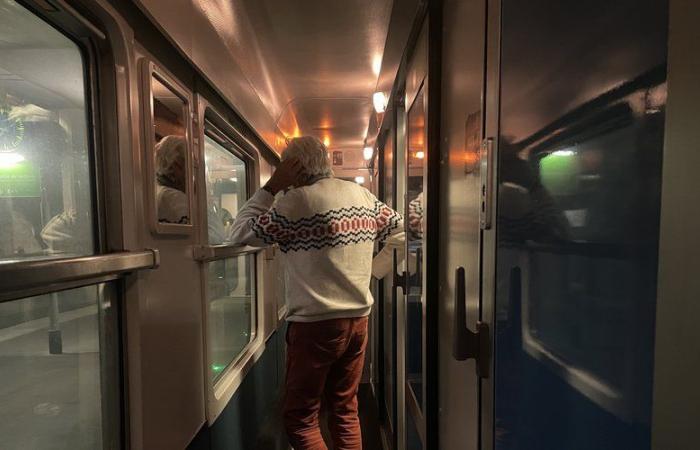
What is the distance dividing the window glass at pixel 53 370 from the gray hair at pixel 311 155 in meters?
1.02

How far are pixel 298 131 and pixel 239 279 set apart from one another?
6.29 feet

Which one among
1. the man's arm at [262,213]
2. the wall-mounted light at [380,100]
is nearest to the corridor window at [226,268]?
the man's arm at [262,213]

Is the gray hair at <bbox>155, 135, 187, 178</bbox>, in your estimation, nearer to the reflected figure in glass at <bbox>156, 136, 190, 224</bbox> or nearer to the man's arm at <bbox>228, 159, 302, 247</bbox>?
the reflected figure in glass at <bbox>156, 136, 190, 224</bbox>

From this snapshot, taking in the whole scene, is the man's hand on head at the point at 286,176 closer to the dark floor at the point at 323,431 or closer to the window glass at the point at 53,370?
the window glass at the point at 53,370

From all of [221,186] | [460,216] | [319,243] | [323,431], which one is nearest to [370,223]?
[319,243]

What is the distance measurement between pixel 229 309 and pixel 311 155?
1.07 m

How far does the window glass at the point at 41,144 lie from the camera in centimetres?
72

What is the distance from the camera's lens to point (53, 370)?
85cm

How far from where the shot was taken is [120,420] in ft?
3.29

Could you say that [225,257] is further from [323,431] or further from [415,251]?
[323,431]

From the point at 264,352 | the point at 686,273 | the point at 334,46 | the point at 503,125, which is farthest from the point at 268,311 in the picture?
the point at 686,273

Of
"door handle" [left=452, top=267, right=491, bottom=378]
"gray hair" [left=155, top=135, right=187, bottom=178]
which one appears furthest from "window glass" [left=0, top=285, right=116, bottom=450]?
"door handle" [left=452, top=267, right=491, bottom=378]

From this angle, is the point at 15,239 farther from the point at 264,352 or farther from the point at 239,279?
the point at 264,352

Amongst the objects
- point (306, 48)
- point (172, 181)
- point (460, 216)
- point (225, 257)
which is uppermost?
point (306, 48)
